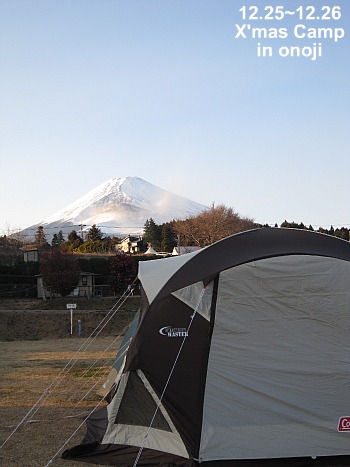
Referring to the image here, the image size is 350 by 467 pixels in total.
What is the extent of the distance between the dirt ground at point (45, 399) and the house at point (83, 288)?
16113mm

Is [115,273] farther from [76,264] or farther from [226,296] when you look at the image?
[226,296]

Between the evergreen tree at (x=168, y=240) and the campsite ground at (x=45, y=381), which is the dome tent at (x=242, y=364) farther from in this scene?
the evergreen tree at (x=168, y=240)

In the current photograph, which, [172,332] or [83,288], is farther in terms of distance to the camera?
[83,288]

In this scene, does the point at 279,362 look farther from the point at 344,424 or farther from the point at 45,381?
the point at 45,381

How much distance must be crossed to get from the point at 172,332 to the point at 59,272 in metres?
27.7

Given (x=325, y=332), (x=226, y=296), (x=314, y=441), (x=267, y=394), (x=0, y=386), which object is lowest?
(x=0, y=386)

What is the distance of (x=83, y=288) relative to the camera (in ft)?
125

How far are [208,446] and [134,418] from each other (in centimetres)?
104

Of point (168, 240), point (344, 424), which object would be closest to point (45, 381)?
point (344, 424)

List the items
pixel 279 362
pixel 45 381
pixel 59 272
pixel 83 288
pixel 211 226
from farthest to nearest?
pixel 211 226 → pixel 83 288 → pixel 59 272 → pixel 45 381 → pixel 279 362

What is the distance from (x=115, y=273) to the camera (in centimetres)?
3603

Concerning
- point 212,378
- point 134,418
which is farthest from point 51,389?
point 212,378

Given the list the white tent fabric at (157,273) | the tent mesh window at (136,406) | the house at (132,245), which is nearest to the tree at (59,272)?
the white tent fabric at (157,273)

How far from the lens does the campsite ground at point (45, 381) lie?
755 cm
